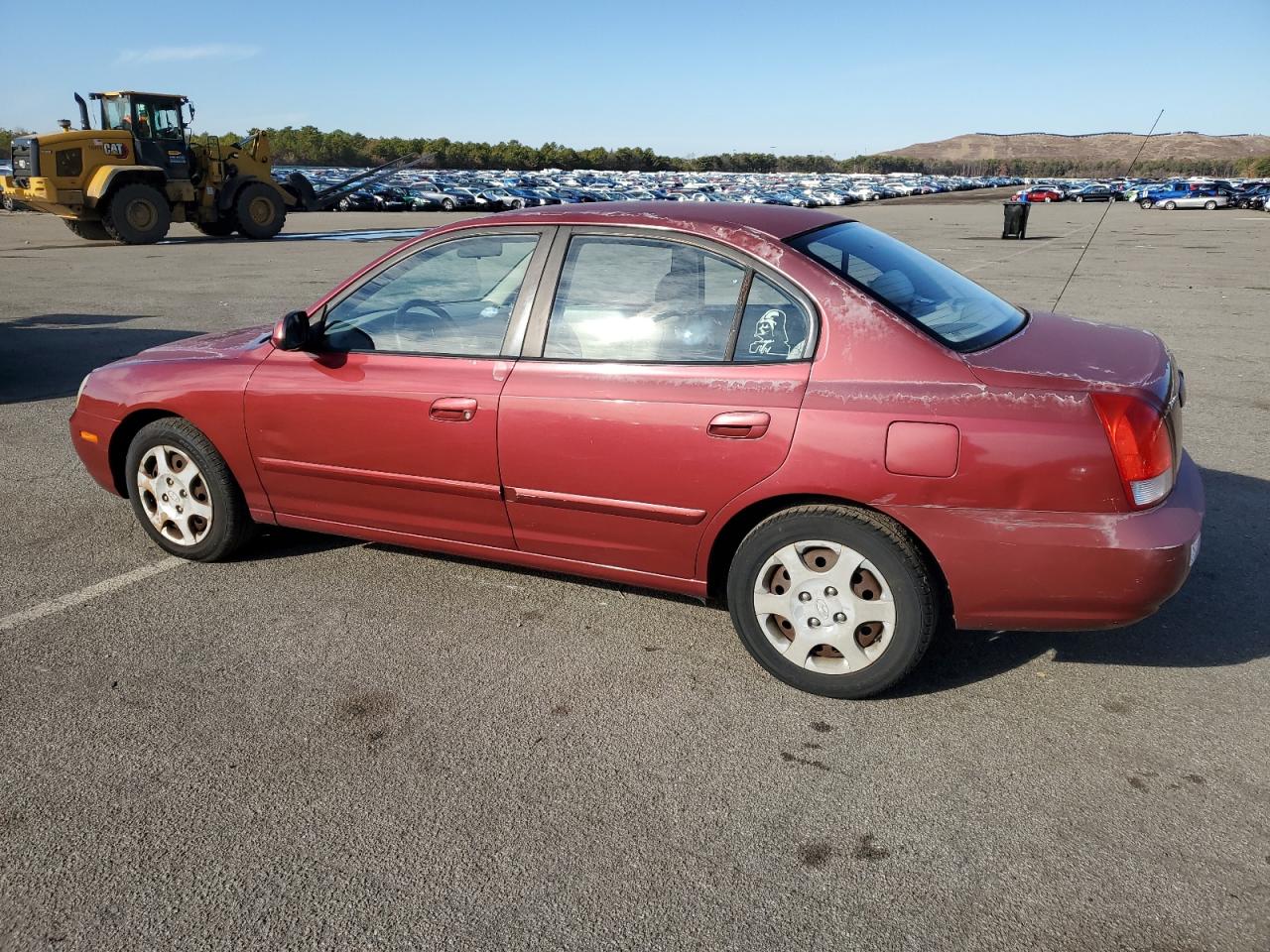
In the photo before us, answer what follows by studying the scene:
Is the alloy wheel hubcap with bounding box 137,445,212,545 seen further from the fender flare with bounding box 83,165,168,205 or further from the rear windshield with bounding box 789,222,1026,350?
the fender flare with bounding box 83,165,168,205

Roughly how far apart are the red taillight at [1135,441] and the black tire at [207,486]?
3.44 m

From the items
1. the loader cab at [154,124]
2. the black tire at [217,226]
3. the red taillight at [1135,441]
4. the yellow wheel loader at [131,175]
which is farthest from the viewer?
the black tire at [217,226]

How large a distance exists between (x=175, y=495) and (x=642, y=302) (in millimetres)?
2392

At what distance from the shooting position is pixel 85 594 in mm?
4234

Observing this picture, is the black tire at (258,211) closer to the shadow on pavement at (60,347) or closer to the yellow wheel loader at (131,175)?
the yellow wheel loader at (131,175)

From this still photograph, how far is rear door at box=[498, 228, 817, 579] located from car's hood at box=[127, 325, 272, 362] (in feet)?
4.83

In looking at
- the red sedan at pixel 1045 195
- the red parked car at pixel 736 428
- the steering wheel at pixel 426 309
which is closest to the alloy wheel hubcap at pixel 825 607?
the red parked car at pixel 736 428

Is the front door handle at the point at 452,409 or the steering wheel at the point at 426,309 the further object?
the steering wheel at the point at 426,309

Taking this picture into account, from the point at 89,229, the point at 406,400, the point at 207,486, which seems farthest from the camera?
the point at 89,229

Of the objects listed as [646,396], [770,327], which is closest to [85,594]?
[646,396]

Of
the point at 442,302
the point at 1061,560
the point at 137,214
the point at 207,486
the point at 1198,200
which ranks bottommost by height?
the point at 207,486

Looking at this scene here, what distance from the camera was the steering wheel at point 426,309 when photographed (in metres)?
3.95

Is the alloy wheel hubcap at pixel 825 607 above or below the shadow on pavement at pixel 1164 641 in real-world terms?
above

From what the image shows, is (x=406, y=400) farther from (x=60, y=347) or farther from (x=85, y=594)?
(x=60, y=347)
